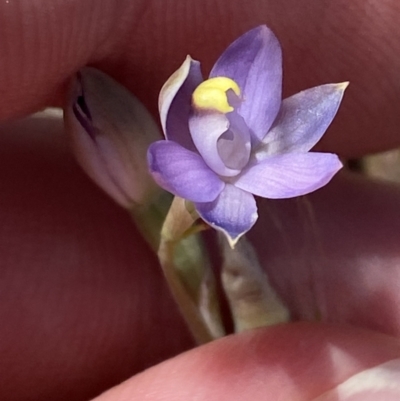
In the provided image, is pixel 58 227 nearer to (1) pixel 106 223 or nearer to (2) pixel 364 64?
(1) pixel 106 223

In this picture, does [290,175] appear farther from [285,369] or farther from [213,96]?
[285,369]

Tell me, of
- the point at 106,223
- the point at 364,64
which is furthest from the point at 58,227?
the point at 364,64

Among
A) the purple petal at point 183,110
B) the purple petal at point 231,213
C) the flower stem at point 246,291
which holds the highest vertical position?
the purple petal at point 183,110

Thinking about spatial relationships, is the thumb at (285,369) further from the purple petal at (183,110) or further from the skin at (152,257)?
the purple petal at (183,110)

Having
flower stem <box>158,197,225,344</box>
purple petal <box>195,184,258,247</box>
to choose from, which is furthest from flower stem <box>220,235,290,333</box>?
purple petal <box>195,184,258,247</box>

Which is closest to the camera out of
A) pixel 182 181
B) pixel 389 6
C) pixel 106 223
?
pixel 182 181

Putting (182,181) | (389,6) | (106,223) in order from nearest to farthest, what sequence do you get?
(182,181)
(389,6)
(106,223)

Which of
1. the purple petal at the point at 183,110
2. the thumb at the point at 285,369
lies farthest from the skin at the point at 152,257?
the purple petal at the point at 183,110
